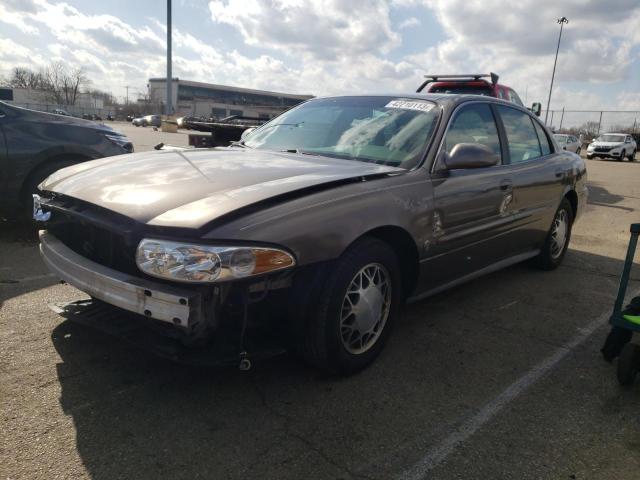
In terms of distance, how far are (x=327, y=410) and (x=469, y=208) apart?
1.70m

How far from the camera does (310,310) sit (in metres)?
2.41

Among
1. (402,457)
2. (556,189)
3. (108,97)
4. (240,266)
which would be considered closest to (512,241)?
(556,189)

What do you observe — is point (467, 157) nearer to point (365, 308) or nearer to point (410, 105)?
point (410, 105)

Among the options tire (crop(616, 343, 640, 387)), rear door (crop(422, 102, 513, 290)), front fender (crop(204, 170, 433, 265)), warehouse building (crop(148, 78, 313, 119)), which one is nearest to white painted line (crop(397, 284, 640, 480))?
tire (crop(616, 343, 640, 387))

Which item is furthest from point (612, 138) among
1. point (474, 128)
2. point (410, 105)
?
point (410, 105)

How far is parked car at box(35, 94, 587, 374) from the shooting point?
214cm

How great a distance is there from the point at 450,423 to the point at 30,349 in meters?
2.33

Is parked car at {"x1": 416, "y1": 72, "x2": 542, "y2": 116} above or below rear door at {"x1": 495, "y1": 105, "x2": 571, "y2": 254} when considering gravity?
above

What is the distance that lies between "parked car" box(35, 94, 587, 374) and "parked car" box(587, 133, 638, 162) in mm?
26500

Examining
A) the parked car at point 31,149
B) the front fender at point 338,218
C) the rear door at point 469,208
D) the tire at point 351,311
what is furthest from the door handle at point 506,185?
the parked car at point 31,149

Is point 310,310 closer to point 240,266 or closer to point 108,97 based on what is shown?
point 240,266

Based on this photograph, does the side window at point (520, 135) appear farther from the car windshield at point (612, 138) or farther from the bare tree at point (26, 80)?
the bare tree at point (26, 80)

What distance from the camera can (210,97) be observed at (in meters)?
111

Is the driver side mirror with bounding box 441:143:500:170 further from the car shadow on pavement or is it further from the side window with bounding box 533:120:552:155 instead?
the side window with bounding box 533:120:552:155
